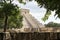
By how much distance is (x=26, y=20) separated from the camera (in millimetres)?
49875

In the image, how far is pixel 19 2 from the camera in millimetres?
15266

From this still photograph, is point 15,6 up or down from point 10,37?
up

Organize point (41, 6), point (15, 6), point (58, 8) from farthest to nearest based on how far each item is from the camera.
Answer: point (15, 6) < point (41, 6) < point (58, 8)

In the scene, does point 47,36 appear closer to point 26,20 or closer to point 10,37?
point 10,37

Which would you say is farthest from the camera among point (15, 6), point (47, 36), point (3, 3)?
point (3, 3)

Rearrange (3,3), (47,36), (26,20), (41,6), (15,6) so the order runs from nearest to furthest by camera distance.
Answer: (47,36) → (41,6) → (15,6) → (3,3) → (26,20)

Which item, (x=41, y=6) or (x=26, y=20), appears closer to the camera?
(x=41, y=6)

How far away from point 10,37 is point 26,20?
1662 inches

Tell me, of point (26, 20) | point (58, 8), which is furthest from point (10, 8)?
point (26, 20)

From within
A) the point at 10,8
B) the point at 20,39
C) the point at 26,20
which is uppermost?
the point at 10,8

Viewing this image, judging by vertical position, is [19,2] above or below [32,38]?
above

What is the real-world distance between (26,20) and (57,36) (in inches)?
1667

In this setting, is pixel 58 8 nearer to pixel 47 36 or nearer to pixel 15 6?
pixel 47 36

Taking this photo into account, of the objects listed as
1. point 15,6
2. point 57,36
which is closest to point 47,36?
point 57,36
